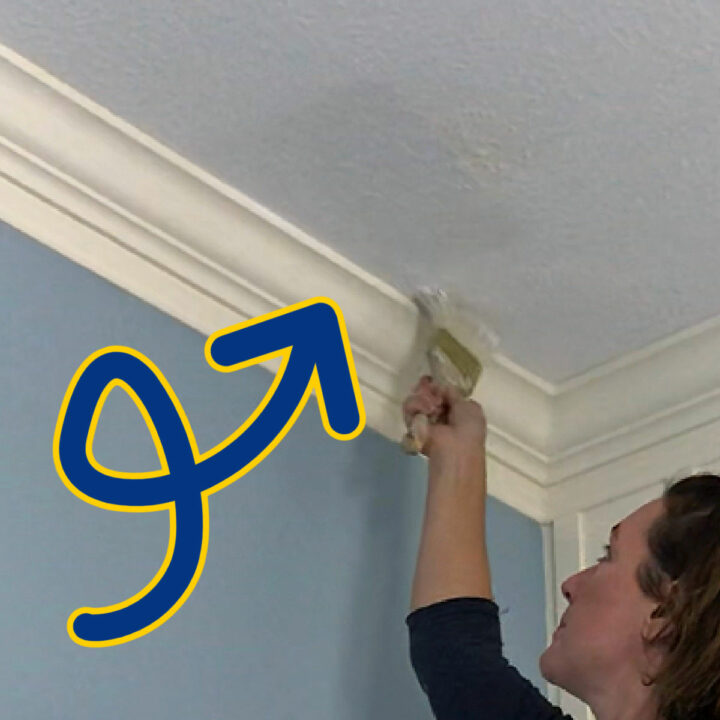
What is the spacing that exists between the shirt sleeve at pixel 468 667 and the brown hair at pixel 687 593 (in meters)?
0.17

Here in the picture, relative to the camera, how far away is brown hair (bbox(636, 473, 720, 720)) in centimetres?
106

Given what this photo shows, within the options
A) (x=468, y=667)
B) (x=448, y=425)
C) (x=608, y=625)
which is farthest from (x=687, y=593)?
(x=448, y=425)

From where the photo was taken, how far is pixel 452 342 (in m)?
1.56

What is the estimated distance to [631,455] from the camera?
5.52 ft

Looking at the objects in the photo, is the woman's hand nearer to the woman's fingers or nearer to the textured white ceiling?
the woman's fingers

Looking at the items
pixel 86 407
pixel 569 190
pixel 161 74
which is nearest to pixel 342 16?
pixel 161 74

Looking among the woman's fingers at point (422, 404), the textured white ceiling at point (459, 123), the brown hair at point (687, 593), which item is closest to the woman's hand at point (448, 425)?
the woman's fingers at point (422, 404)

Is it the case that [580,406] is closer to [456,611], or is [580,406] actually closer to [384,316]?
[384,316]

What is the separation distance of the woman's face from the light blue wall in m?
0.29

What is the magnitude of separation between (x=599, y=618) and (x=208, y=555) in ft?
1.28

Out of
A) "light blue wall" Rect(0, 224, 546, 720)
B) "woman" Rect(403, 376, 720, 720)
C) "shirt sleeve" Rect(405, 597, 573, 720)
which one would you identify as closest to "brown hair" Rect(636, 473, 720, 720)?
"woman" Rect(403, 376, 720, 720)

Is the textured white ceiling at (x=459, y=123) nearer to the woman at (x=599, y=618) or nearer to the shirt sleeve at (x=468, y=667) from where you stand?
the woman at (x=599, y=618)

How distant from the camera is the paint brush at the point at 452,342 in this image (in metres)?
1.53

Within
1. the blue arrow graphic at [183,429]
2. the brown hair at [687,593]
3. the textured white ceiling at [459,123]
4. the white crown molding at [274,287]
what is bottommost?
the brown hair at [687,593]
